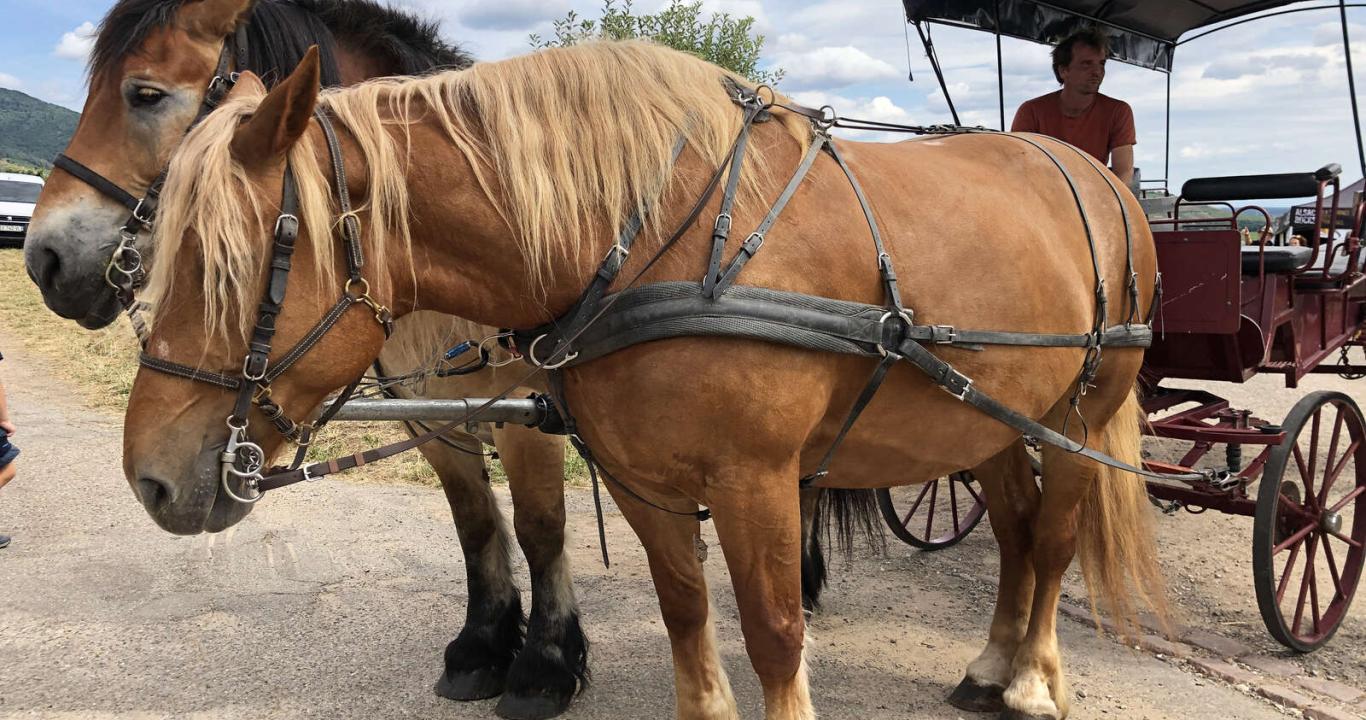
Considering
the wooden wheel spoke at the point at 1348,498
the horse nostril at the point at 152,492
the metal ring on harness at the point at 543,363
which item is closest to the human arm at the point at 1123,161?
the wooden wheel spoke at the point at 1348,498

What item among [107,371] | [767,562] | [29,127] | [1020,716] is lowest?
[107,371]

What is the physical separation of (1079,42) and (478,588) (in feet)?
11.0

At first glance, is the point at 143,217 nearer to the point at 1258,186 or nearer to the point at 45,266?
the point at 45,266

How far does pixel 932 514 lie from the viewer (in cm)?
453

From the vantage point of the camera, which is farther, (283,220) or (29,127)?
(29,127)

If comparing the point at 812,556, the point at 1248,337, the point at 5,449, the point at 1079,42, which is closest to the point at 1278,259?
the point at 1248,337

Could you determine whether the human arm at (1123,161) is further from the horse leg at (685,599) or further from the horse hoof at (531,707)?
the horse hoof at (531,707)

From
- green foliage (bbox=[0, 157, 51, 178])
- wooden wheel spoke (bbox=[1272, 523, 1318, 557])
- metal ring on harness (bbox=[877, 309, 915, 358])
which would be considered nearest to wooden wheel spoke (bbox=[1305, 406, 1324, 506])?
wooden wheel spoke (bbox=[1272, 523, 1318, 557])

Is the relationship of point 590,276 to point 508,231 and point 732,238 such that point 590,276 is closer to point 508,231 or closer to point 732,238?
point 508,231

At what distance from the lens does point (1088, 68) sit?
154 inches

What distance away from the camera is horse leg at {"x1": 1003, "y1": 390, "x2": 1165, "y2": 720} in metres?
2.82

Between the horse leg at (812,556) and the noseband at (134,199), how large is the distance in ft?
7.92

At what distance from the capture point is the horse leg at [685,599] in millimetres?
2273

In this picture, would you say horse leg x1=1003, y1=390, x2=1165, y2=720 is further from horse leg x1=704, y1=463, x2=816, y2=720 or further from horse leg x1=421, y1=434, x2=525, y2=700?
horse leg x1=421, y1=434, x2=525, y2=700
